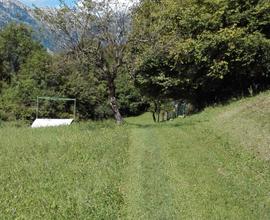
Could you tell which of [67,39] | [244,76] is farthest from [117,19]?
[244,76]

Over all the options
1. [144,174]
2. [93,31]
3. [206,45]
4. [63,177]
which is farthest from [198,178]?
[206,45]

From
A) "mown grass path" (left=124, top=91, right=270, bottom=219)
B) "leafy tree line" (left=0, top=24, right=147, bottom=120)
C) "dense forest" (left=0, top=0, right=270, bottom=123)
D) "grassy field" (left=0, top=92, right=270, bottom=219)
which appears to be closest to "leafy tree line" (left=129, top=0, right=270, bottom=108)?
"dense forest" (left=0, top=0, right=270, bottom=123)

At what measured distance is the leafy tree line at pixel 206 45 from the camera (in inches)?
1183

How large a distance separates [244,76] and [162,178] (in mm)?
21355

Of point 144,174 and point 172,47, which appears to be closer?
point 144,174

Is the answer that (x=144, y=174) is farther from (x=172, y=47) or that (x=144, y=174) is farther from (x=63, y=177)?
(x=172, y=47)

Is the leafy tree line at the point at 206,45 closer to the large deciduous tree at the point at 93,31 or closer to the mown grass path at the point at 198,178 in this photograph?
the large deciduous tree at the point at 93,31

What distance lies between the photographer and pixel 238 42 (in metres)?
30.4

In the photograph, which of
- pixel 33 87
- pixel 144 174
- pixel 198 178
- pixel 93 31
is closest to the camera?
pixel 198 178

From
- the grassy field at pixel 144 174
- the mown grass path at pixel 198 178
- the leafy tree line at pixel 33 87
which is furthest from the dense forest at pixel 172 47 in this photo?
the leafy tree line at pixel 33 87

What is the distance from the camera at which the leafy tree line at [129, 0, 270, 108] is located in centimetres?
3005

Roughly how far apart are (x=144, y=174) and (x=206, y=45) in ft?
60.5

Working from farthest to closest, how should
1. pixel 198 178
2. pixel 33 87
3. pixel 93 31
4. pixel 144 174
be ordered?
pixel 33 87, pixel 93 31, pixel 144 174, pixel 198 178

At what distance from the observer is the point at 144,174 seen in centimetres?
1373
